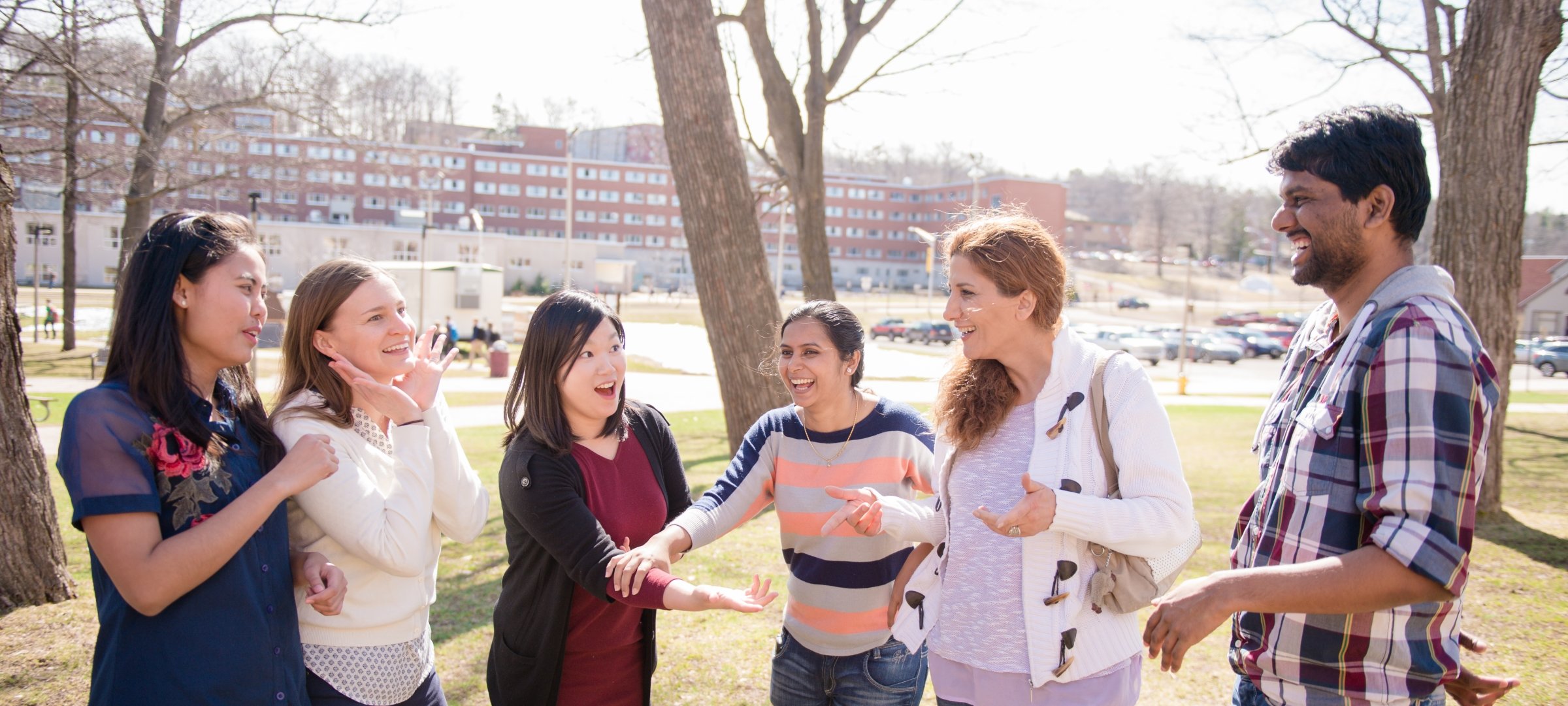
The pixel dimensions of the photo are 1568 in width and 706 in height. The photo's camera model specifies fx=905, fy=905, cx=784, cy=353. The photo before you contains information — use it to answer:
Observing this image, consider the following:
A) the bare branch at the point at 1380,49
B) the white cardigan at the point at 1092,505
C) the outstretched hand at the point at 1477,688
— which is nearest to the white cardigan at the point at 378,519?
the white cardigan at the point at 1092,505

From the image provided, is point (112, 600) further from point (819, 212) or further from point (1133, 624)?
point (819, 212)

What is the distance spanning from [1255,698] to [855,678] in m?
A: 1.13

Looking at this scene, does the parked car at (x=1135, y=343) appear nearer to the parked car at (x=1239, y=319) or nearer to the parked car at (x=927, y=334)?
the parked car at (x=927, y=334)

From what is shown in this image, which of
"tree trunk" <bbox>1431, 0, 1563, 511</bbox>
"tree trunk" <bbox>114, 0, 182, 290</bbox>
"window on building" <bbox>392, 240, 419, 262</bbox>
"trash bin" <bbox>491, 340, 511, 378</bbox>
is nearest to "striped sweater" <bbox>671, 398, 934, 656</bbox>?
"tree trunk" <bbox>1431, 0, 1563, 511</bbox>

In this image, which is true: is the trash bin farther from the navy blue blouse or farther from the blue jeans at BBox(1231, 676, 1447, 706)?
the blue jeans at BBox(1231, 676, 1447, 706)

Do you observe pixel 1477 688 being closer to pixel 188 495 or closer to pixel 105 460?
pixel 188 495

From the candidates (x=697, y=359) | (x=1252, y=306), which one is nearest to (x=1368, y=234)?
(x=697, y=359)

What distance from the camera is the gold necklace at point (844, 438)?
2973 millimetres

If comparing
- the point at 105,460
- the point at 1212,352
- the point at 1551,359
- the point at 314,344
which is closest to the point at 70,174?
the point at 314,344

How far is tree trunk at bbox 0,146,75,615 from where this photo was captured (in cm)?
445

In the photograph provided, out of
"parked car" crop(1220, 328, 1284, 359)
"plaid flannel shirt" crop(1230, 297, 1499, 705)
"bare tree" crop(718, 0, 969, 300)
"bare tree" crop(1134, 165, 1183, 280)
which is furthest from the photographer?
"bare tree" crop(1134, 165, 1183, 280)

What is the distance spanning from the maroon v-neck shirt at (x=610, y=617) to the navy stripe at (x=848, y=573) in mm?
495

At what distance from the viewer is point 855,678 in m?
2.83

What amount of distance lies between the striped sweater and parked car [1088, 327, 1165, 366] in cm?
3774
